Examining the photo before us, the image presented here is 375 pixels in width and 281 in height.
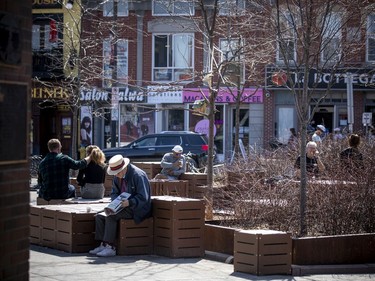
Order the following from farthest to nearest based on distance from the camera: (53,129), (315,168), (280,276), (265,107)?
1. (53,129)
2. (265,107)
3. (315,168)
4. (280,276)

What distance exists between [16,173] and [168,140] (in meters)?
21.0

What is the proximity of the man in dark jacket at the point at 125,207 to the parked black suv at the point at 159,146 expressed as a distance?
49.5ft

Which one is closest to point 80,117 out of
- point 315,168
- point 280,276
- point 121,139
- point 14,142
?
point 121,139

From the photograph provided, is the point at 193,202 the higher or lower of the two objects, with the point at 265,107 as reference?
lower

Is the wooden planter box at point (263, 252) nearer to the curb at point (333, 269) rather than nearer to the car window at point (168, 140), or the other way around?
the curb at point (333, 269)

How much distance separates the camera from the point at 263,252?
9.41 m

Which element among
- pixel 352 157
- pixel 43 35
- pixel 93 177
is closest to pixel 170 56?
pixel 43 35

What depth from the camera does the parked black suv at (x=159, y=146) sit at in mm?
25953

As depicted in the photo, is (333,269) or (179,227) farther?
(179,227)

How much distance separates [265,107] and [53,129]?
414 inches

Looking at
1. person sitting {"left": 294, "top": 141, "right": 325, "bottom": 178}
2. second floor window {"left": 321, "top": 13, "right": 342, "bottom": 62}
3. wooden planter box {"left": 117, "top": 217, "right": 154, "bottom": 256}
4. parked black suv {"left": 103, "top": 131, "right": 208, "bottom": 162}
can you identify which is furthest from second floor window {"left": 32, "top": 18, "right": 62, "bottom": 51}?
wooden planter box {"left": 117, "top": 217, "right": 154, "bottom": 256}

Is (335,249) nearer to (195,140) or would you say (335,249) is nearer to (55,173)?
(55,173)

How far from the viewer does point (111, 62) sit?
94.0ft

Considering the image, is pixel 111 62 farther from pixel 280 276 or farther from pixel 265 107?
pixel 280 276
